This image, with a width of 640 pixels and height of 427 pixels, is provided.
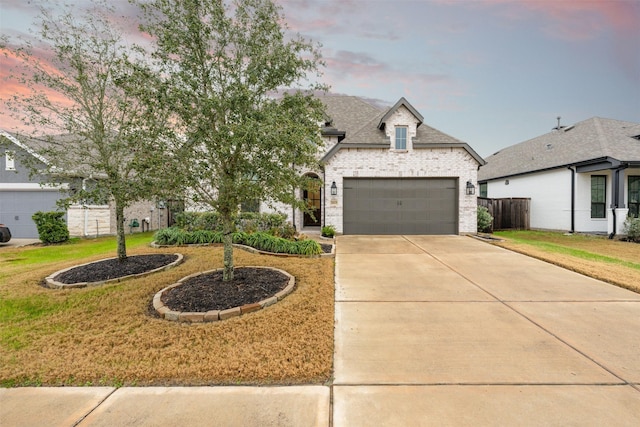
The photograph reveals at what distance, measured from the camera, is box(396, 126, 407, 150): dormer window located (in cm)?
1209

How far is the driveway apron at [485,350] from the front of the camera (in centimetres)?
216

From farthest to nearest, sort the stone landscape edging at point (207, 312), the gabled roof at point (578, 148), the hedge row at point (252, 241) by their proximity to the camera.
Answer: the gabled roof at point (578, 148), the hedge row at point (252, 241), the stone landscape edging at point (207, 312)

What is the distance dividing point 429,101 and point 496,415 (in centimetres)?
1684

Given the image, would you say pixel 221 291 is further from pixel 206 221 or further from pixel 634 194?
pixel 634 194

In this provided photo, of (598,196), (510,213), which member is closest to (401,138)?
(510,213)

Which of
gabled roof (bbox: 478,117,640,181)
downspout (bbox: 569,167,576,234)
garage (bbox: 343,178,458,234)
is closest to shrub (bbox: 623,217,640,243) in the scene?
downspout (bbox: 569,167,576,234)

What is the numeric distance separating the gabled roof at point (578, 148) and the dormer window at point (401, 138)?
885cm

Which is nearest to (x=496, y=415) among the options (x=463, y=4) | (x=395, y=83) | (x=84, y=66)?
(x=84, y=66)

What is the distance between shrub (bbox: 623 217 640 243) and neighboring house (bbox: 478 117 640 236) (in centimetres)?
36

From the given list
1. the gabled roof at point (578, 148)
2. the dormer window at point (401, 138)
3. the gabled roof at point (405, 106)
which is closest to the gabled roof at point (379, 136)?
the gabled roof at point (405, 106)

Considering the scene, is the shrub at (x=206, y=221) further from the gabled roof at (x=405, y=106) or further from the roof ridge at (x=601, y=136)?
the roof ridge at (x=601, y=136)

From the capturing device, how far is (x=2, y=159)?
41.3 ft

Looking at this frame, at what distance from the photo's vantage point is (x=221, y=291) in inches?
184

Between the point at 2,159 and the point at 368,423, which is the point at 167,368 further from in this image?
the point at 2,159
